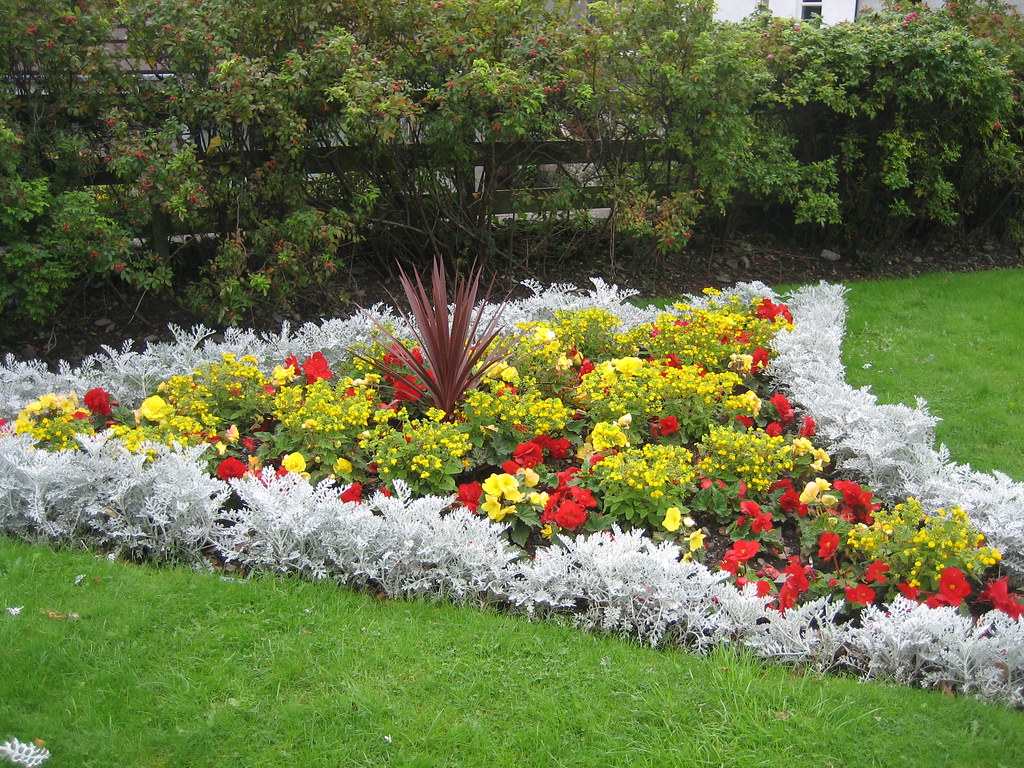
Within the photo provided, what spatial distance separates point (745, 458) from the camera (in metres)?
3.47

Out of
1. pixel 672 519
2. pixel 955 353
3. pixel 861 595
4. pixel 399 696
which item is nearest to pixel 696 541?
pixel 672 519

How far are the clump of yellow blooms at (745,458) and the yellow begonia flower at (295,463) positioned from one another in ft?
5.12

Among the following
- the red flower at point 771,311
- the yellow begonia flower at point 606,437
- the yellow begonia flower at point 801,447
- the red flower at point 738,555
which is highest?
the red flower at point 771,311

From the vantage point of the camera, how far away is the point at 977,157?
735 cm

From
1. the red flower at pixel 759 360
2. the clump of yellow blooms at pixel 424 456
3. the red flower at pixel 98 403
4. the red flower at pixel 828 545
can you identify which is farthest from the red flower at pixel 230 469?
the red flower at pixel 759 360

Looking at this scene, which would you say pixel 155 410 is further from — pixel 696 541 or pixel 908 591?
pixel 908 591

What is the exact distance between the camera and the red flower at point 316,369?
166 inches

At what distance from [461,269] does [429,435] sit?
10.7 ft

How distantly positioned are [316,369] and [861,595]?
8.53 ft

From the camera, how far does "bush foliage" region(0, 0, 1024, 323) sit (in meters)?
5.03

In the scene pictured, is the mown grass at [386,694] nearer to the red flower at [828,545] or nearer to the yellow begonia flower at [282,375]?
the red flower at [828,545]

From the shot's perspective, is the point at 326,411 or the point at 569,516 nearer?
the point at 569,516

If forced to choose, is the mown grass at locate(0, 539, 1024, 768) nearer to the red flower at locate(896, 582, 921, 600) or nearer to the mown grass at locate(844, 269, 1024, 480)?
the red flower at locate(896, 582, 921, 600)

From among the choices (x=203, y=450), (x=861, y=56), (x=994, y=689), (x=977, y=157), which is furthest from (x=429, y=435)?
(x=977, y=157)
